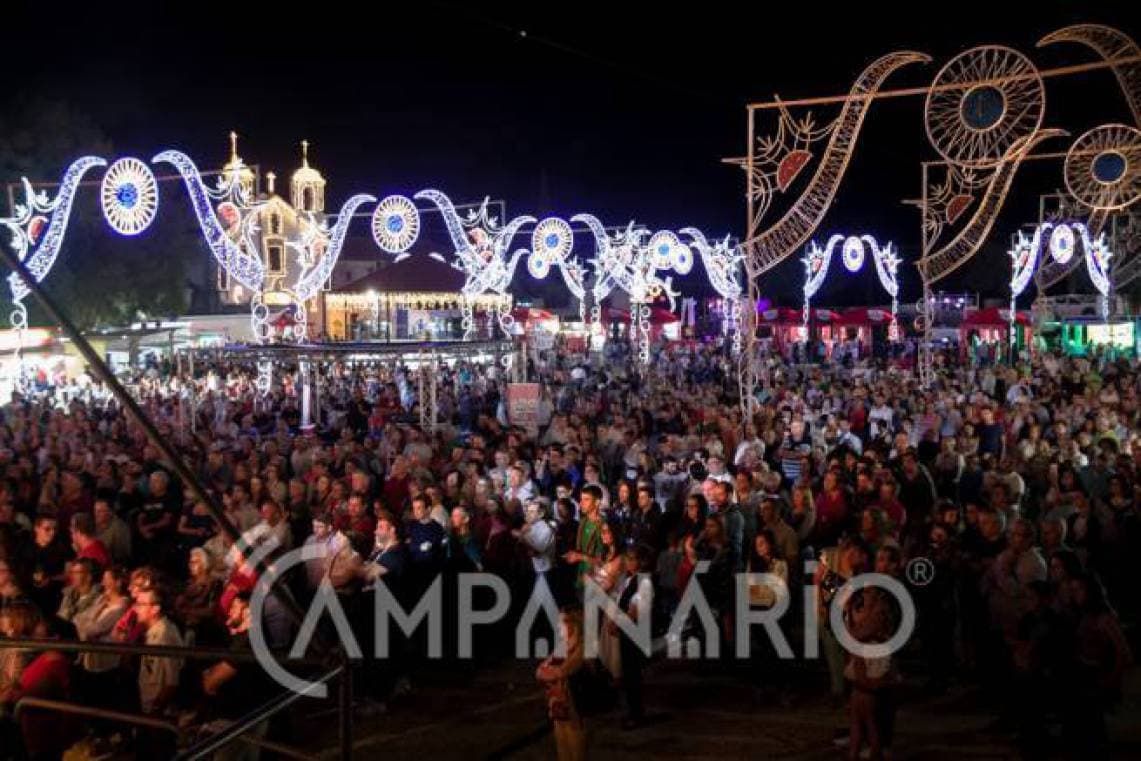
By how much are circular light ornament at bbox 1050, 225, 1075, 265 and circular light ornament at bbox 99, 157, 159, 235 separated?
19970mm

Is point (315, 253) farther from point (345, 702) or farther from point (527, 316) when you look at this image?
point (345, 702)

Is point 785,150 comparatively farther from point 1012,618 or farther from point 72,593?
point 72,593

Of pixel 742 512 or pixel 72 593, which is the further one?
pixel 742 512

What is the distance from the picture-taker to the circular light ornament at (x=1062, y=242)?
24797mm

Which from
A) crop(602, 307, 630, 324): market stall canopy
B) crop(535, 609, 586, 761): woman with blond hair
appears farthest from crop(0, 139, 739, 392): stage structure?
crop(602, 307, 630, 324): market stall canopy

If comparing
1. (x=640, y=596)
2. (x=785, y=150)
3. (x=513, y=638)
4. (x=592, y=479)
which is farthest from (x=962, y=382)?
(x=640, y=596)

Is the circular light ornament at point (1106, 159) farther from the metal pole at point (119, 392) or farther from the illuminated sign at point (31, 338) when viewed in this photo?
the illuminated sign at point (31, 338)

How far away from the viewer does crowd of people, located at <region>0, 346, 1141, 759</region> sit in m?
5.41

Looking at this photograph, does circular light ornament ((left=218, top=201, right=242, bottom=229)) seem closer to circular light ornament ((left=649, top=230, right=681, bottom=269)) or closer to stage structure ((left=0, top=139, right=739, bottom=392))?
stage structure ((left=0, top=139, right=739, bottom=392))

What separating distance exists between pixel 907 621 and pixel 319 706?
12.7 ft

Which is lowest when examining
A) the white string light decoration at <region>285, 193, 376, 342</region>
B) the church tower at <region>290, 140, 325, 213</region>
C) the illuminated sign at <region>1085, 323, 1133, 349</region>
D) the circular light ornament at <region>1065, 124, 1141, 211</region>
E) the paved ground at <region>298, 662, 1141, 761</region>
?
the paved ground at <region>298, 662, 1141, 761</region>

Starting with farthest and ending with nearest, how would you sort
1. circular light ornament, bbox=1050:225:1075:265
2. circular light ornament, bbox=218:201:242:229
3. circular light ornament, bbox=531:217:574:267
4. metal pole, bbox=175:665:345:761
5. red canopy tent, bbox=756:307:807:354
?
1. red canopy tent, bbox=756:307:807:354
2. circular light ornament, bbox=1050:225:1075:265
3. circular light ornament, bbox=531:217:574:267
4. circular light ornament, bbox=218:201:242:229
5. metal pole, bbox=175:665:345:761

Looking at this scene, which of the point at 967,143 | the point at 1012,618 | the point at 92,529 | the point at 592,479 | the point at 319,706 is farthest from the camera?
the point at 967,143

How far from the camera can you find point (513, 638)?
27.6 ft
